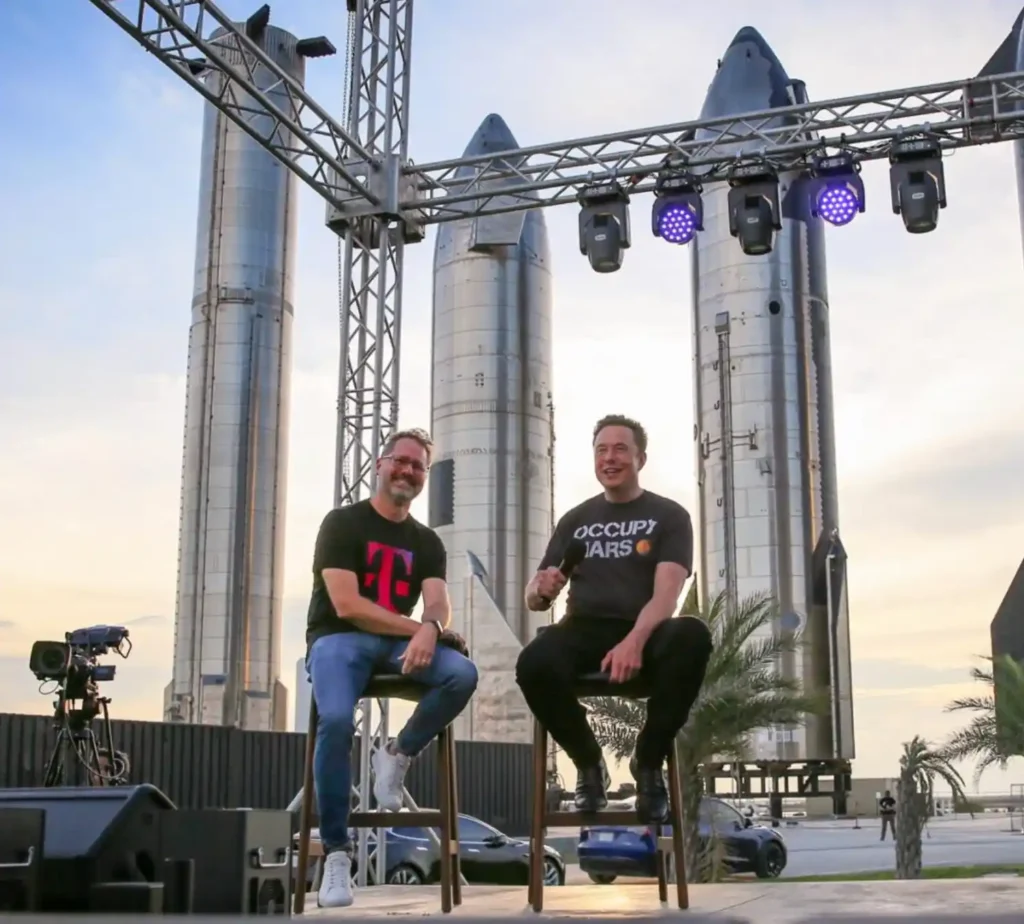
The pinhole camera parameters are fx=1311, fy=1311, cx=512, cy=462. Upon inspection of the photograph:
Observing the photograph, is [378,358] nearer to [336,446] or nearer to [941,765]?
[336,446]

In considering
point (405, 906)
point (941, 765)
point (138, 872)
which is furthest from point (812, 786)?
point (138, 872)

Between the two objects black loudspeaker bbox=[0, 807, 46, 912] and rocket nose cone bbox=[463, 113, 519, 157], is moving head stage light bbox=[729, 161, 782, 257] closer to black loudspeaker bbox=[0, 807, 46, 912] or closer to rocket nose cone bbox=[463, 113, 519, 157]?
black loudspeaker bbox=[0, 807, 46, 912]

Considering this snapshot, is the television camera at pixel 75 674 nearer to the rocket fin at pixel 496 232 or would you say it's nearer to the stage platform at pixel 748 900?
the stage platform at pixel 748 900

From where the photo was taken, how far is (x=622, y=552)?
4.54m

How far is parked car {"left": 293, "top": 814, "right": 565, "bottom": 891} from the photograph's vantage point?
12.7 m

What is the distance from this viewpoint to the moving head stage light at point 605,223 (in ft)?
35.6

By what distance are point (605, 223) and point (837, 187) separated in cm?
188

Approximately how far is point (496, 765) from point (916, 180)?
61.3ft

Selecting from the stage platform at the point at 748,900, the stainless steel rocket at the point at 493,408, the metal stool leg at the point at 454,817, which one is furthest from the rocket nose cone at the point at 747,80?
the metal stool leg at the point at 454,817

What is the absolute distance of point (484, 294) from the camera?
28047 mm

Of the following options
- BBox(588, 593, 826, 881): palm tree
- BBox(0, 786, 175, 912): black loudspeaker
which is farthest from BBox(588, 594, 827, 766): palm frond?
BBox(0, 786, 175, 912): black loudspeaker

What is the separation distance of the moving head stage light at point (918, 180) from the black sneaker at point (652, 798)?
712 centimetres

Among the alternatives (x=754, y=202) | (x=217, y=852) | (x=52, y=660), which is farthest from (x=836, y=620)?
(x=217, y=852)

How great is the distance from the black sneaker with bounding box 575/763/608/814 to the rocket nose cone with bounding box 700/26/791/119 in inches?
977
